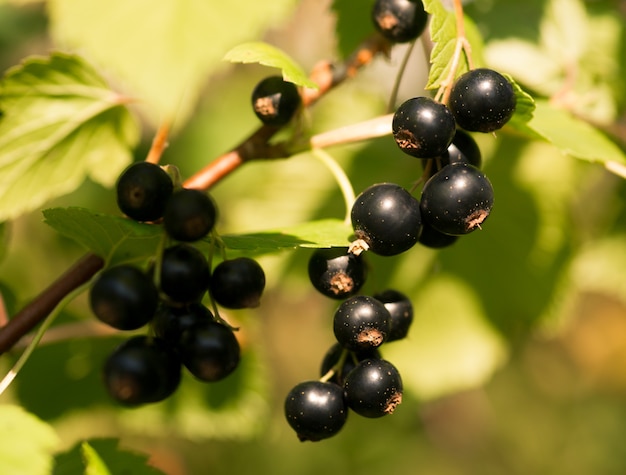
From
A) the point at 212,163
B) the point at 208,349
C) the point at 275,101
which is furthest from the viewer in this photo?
the point at 212,163

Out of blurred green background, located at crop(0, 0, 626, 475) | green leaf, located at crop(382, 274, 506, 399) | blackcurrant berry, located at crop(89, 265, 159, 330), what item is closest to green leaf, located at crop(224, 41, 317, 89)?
blurred green background, located at crop(0, 0, 626, 475)

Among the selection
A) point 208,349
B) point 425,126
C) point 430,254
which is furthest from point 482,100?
point 430,254

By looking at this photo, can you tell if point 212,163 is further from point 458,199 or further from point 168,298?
point 458,199

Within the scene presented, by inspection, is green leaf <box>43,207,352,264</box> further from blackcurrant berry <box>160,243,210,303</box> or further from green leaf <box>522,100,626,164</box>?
green leaf <box>522,100,626,164</box>

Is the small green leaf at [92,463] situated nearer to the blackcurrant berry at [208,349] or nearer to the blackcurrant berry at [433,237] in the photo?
the blackcurrant berry at [208,349]

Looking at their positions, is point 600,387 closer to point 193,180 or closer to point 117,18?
point 193,180

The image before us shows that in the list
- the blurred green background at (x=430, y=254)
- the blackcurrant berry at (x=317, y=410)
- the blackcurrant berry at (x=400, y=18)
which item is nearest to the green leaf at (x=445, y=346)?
the blurred green background at (x=430, y=254)
